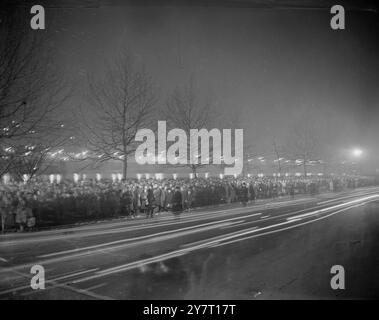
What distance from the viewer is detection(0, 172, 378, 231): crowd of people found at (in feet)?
43.7

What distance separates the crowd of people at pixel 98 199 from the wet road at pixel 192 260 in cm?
160

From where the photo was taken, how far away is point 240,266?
25.8ft

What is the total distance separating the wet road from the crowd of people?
160 cm

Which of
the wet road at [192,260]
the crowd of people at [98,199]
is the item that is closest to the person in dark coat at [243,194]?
the crowd of people at [98,199]

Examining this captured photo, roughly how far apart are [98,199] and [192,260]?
9412 mm

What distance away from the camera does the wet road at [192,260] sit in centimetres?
627

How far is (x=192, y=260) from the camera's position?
8445mm

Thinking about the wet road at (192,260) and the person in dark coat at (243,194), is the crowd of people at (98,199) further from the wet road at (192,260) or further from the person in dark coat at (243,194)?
the wet road at (192,260)
